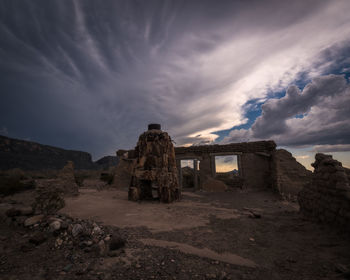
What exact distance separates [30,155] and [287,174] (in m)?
41.8

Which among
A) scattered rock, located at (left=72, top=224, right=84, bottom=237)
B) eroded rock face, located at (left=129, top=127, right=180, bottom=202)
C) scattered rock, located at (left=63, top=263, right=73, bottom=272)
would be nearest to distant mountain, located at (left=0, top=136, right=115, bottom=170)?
eroded rock face, located at (left=129, top=127, right=180, bottom=202)

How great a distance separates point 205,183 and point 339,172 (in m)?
7.85

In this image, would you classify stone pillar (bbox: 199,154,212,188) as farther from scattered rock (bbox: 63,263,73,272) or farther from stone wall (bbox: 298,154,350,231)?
scattered rock (bbox: 63,263,73,272)

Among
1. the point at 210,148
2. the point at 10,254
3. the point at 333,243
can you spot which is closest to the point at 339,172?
the point at 333,243

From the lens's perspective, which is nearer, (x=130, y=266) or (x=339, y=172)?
(x=130, y=266)

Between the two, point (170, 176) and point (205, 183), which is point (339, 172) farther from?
point (205, 183)

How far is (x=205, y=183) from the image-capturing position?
10977 millimetres

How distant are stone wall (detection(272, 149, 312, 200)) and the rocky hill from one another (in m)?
36.3

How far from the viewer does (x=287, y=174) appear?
32.5 feet

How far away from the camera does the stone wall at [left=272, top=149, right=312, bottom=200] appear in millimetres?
9352

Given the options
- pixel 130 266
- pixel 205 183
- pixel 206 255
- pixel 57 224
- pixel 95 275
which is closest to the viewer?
pixel 95 275

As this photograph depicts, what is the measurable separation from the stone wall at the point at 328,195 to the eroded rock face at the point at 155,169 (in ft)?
16.1

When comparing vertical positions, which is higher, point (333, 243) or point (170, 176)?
point (170, 176)

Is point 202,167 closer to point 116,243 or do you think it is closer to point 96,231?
point 96,231
